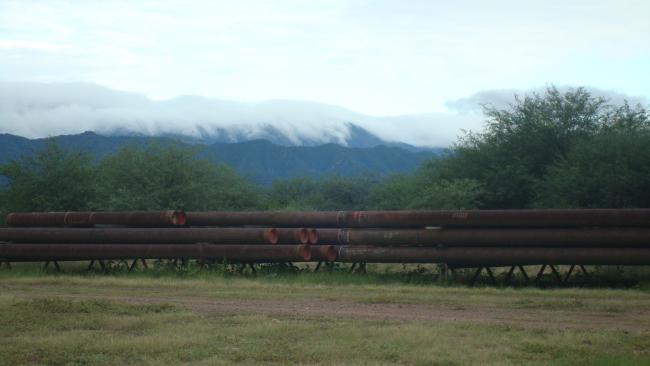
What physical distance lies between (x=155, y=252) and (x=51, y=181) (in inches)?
570

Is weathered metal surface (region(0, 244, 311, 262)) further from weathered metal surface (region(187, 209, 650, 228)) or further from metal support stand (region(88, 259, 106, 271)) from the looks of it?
weathered metal surface (region(187, 209, 650, 228))

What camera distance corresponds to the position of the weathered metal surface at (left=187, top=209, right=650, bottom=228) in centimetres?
1958

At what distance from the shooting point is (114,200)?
35500 millimetres

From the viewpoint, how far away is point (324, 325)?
1275cm

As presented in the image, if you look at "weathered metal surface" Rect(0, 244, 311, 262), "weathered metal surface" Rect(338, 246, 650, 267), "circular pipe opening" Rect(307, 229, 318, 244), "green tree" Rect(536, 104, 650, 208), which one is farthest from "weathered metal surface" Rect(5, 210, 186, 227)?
"green tree" Rect(536, 104, 650, 208)

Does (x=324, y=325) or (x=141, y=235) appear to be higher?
(x=141, y=235)

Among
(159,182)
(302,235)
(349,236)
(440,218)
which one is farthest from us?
(159,182)

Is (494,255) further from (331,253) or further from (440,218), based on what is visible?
(331,253)

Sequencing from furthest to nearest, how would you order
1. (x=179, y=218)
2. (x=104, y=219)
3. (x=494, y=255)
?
(x=104, y=219) < (x=179, y=218) < (x=494, y=255)

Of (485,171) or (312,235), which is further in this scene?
(485,171)

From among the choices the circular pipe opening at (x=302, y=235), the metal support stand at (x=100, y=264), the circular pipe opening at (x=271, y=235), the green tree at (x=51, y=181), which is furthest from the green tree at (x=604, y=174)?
the green tree at (x=51, y=181)

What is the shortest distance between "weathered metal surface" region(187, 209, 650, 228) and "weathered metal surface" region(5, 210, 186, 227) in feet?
2.32

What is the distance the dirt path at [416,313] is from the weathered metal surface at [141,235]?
640 centimetres

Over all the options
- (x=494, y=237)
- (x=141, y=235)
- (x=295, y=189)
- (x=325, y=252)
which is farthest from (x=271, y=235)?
(x=295, y=189)
